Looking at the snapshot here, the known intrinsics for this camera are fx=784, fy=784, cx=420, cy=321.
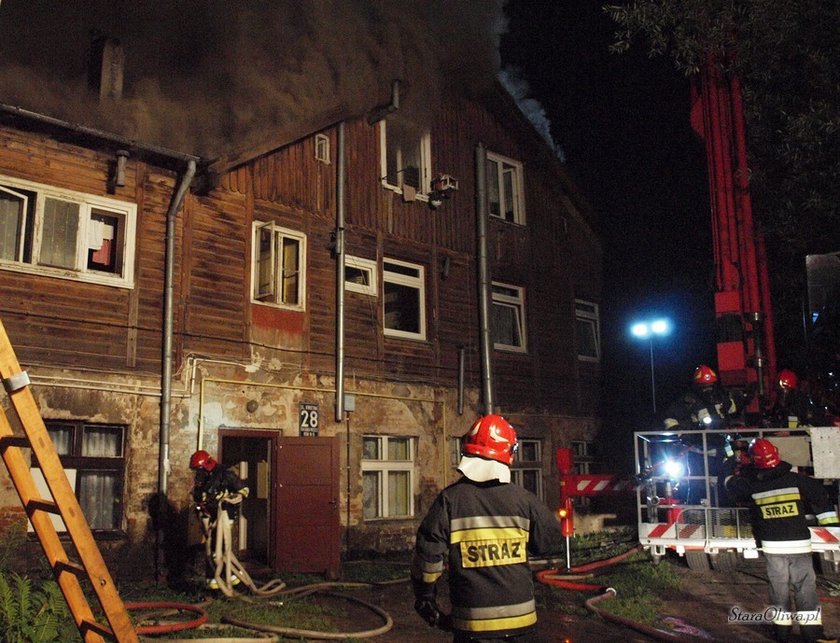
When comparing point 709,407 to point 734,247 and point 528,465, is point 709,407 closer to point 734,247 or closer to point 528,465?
point 734,247

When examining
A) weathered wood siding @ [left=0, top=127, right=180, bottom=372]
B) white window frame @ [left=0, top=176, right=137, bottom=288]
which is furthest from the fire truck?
white window frame @ [left=0, top=176, right=137, bottom=288]

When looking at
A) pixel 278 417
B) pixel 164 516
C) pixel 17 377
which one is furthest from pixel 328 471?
pixel 17 377

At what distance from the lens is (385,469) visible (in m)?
13.3

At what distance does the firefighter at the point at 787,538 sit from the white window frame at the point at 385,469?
6.78 meters

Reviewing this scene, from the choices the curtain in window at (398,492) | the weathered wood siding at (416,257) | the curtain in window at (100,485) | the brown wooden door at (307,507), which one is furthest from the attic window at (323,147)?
→ the curtain in window at (100,485)

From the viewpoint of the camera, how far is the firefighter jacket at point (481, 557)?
4160 millimetres

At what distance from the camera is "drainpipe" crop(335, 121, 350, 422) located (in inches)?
497

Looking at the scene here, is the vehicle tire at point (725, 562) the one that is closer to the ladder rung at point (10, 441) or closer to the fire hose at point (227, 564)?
the fire hose at point (227, 564)

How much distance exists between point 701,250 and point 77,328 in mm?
14580

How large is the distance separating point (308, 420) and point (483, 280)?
476 cm

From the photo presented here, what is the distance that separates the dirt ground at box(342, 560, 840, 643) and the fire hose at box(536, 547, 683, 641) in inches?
2.7

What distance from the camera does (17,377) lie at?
3979 mm

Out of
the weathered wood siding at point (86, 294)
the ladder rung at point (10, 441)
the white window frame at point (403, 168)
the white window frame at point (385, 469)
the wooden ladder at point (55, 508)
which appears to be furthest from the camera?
the white window frame at point (403, 168)

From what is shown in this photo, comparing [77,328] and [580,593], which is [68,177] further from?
[580,593]
